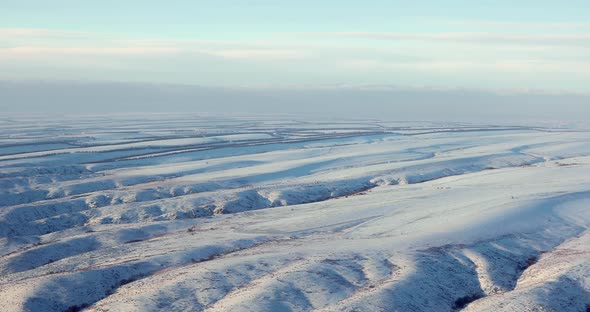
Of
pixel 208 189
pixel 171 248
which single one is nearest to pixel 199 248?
pixel 171 248

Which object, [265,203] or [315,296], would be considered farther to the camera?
[265,203]

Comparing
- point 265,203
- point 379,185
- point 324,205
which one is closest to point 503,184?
point 379,185

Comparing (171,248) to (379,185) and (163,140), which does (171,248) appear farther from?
(163,140)

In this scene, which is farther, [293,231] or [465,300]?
[293,231]

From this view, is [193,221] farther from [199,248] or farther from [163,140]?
[163,140]

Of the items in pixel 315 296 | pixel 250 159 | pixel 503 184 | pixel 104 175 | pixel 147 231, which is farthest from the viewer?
pixel 250 159

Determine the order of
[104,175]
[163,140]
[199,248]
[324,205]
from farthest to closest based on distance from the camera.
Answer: [163,140] → [104,175] → [324,205] → [199,248]
